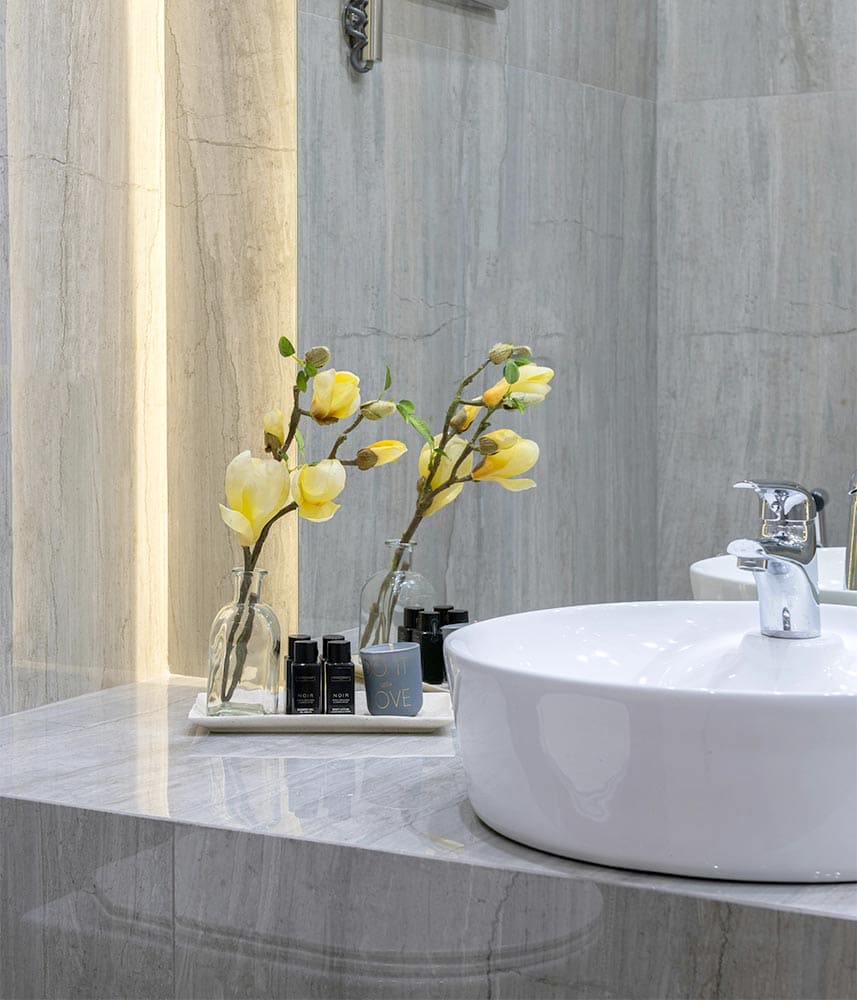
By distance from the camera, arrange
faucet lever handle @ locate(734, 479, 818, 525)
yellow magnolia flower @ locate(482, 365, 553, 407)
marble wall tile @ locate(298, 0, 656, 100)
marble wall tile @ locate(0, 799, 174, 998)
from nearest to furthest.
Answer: marble wall tile @ locate(0, 799, 174, 998), faucet lever handle @ locate(734, 479, 818, 525), marble wall tile @ locate(298, 0, 656, 100), yellow magnolia flower @ locate(482, 365, 553, 407)

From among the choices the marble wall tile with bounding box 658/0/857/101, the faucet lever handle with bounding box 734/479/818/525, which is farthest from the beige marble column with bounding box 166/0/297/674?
the faucet lever handle with bounding box 734/479/818/525

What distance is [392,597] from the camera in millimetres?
1622

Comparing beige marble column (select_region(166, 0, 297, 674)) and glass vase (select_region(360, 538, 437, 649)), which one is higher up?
beige marble column (select_region(166, 0, 297, 674))

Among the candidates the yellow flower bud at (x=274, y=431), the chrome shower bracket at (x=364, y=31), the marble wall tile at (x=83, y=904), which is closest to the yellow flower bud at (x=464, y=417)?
the yellow flower bud at (x=274, y=431)

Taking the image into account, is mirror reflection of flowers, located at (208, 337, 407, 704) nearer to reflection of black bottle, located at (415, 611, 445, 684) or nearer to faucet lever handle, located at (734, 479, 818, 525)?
reflection of black bottle, located at (415, 611, 445, 684)

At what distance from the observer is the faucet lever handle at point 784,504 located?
1.28m

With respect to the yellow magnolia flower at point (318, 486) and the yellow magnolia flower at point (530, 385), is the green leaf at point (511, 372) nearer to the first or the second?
the yellow magnolia flower at point (530, 385)

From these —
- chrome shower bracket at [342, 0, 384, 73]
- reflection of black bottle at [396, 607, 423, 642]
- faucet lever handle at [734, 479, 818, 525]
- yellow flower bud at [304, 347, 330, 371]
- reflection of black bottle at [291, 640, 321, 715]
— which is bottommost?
reflection of black bottle at [291, 640, 321, 715]

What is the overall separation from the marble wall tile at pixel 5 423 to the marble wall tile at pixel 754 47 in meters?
0.72

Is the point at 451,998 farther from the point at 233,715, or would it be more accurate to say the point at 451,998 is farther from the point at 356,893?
the point at 233,715

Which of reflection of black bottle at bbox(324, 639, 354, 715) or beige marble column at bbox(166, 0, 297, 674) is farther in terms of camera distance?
beige marble column at bbox(166, 0, 297, 674)

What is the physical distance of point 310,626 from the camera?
1.69m

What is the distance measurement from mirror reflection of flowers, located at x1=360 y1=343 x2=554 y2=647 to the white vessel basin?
0.47 metres

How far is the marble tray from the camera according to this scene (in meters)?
1.44
